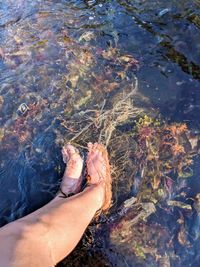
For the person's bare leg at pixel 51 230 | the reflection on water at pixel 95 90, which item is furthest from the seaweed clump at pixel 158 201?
the person's bare leg at pixel 51 230

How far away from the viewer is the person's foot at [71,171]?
4176mm

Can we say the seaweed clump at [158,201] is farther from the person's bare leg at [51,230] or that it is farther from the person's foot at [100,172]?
the person's bare leg at [51,230]

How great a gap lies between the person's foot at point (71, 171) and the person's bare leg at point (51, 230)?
17 cm

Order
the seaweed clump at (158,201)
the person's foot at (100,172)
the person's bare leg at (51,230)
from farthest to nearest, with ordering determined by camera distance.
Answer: the person's foot at (100,172) → the seaweed clump at (158,201) → the person's bare leg at (51,230)

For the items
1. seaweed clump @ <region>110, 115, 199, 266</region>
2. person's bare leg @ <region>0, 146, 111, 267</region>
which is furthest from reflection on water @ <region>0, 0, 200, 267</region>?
person's bare leg @ <region>0, 146, 111, 267</region>

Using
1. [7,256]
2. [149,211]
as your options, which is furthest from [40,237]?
[149,211]

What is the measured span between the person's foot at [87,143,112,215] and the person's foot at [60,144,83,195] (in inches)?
4.9

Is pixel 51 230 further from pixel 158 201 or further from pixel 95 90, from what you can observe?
pixel 95 90

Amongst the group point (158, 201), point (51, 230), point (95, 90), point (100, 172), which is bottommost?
point (158, 201)

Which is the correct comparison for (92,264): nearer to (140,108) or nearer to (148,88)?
(140,108)

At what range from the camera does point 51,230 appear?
334 centimetres

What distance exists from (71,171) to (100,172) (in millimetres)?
359

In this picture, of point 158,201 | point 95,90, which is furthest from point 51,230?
point 95,90

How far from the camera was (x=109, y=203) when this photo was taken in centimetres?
412
